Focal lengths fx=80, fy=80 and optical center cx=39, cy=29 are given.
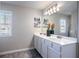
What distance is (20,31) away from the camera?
4199 millimetres

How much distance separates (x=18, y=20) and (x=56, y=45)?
2.67m

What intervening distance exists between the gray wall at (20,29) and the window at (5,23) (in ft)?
0.53

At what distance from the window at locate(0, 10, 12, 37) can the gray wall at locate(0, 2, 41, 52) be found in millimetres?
162

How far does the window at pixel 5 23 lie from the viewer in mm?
3773

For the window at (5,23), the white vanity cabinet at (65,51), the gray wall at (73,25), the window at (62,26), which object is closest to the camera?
the white vanity cabinet at (65,51)

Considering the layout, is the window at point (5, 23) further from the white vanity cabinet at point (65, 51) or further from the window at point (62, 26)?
the white vanity cabinet at point (65, 51)

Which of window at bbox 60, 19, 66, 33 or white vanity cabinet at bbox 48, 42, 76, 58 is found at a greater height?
window at bbox 60, 19, 66, 33

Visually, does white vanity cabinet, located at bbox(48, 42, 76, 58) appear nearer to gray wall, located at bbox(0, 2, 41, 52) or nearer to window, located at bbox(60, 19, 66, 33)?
window, located at bbox(60, 19, 66, 33)

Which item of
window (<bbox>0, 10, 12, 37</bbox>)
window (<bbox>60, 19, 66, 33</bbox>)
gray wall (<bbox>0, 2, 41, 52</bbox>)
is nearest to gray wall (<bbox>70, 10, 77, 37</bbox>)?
window (<bbox>60, 19, 66, 33</bbox>)

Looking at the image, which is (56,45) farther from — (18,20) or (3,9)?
(3,9)

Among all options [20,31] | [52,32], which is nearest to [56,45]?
[52,32]

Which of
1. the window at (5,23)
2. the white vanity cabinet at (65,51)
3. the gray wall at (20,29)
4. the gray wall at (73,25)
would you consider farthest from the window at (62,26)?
the window at (5,23)

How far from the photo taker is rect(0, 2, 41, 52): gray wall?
3838mm

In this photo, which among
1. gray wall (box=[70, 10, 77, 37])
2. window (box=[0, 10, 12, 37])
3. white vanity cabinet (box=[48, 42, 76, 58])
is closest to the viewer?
white vanity cabinet (box=[48, 42, 76, 58])
